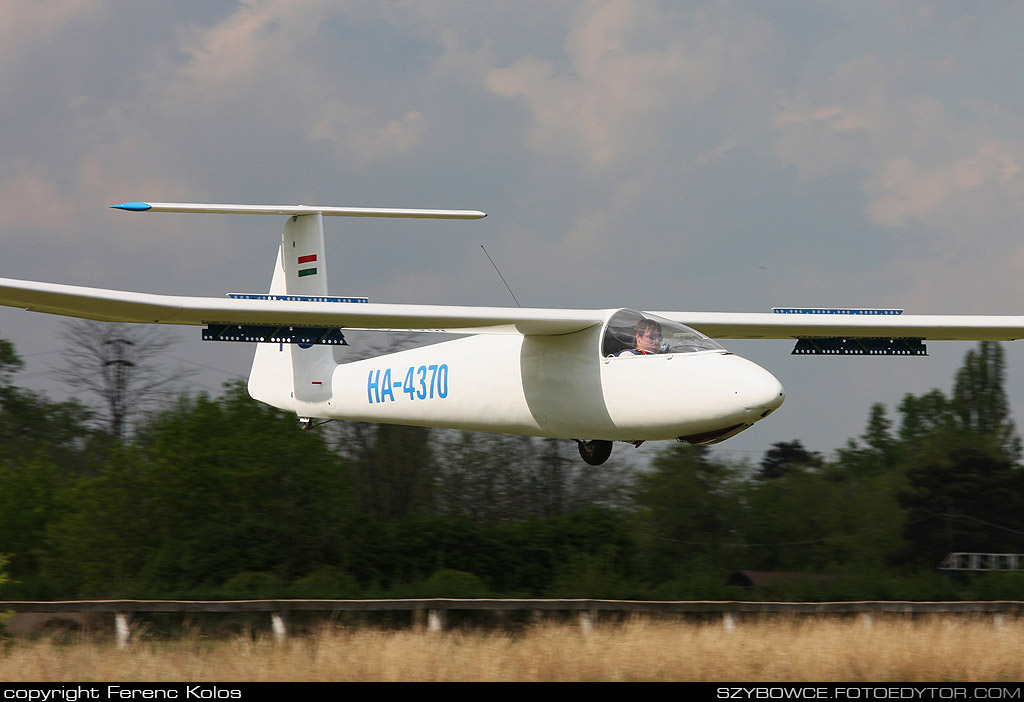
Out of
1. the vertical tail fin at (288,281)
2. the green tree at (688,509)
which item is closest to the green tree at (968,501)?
the green tree at (688,509)

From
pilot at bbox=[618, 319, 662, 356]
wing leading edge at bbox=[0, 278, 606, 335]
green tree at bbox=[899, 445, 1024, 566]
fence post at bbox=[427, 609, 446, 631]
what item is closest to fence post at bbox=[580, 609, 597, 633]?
fence post at bbox=[427, 609, 446, 631]

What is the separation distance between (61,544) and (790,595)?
2387cm

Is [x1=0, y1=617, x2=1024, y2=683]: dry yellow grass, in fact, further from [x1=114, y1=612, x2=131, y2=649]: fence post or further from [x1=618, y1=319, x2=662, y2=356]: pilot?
[x1=618, y1=319, x2=662, y2=356]: pilot

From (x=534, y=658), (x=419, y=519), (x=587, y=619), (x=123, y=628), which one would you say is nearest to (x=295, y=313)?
(x=534, y=658)

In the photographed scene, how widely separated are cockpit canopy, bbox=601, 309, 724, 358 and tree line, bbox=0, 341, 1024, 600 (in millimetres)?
19715

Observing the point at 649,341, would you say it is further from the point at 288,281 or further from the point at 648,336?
the point at 288,281

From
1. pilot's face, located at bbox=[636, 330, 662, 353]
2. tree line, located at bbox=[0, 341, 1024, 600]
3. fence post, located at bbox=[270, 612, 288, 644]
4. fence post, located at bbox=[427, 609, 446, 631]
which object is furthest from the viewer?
tree line, located at bbox=[0, 341, 1024, 600]

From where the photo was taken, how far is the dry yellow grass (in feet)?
47.2

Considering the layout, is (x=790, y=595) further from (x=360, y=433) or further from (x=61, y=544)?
(x=61, y=544)

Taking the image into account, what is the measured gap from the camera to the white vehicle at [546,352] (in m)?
11.8

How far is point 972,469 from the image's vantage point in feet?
148

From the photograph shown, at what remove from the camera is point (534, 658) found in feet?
52.0

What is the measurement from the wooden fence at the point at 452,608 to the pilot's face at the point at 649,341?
7.79 m

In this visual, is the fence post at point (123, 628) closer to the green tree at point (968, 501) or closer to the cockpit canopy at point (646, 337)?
the cockpit canopy at point (646, 337)
